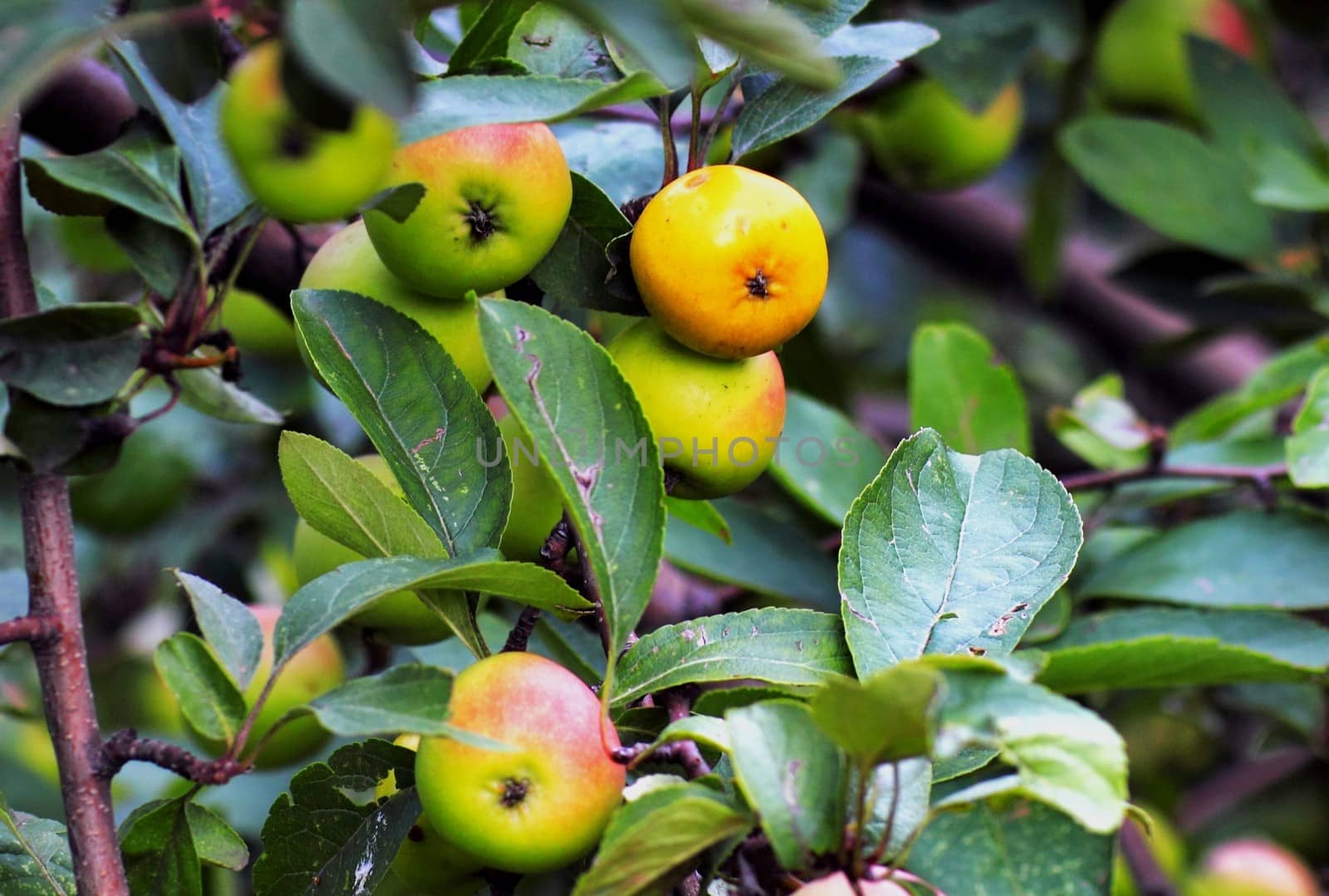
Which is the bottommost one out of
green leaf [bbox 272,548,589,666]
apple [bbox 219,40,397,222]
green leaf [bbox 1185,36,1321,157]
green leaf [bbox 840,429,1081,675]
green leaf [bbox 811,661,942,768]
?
green leaf [bbox 1185,36,1321,157]

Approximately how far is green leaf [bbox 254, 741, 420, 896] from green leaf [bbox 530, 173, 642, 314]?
225 mm

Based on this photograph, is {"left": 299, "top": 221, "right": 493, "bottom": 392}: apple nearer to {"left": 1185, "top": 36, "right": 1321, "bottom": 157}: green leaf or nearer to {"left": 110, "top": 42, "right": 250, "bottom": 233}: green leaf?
{"left": 110, "top": 42, "right": 250, "bottom": 233}: green leaf

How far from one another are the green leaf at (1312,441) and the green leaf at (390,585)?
520 millimetres

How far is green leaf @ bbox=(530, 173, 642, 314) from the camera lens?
1.96 ft

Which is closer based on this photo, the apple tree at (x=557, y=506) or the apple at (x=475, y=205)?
the apple tree at (x=557, y=506)

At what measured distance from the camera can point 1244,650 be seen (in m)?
0.68

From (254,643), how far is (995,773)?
46 centimetres

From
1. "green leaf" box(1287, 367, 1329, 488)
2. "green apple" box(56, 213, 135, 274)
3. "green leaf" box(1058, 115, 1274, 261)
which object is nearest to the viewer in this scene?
"green leaf" box(1287, 367, 1329, 488)

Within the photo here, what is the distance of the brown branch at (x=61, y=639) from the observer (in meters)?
0.50

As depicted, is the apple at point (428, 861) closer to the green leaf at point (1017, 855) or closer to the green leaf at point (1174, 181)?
the green leaf at point (1017, 855)

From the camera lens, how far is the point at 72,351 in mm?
505

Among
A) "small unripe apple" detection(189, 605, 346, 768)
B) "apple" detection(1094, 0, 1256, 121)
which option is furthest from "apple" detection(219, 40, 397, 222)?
"apple" detection(1094, 0, 1256, 121)

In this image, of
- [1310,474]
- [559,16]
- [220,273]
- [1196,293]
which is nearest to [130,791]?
[220,273]

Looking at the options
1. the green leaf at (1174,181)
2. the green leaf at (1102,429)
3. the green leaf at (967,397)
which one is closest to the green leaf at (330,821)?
the green leaf at (967,397)
